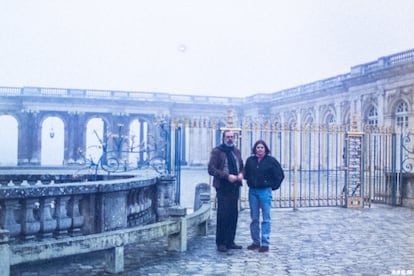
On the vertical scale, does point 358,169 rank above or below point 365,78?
below

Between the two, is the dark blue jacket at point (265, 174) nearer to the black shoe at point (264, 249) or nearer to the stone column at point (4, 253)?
the black shoe at point (264, 249)

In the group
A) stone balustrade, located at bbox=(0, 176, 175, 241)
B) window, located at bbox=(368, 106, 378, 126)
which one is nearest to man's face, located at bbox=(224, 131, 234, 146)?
stone balustrade, located at bbox=(0, 176, 175, 241)

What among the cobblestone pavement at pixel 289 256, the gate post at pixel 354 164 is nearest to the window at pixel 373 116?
the gate post at pixel 354 164

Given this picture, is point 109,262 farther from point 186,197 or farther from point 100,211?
point 186,197

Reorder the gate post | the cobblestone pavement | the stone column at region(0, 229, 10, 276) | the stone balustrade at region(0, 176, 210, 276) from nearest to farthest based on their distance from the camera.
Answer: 1. the stone column at region(0, 229, 10, 276)
2. the stone balustrade at region(0, 176, 210, 276)
3. the cobblestone pavement
4. the gate post

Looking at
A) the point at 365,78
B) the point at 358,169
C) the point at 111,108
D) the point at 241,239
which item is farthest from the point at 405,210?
the point at 111,108

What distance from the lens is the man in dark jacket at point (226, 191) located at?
663 centimetres

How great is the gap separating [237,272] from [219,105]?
39219 millimetres

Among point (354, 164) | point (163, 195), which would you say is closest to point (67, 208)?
point (163, 195)

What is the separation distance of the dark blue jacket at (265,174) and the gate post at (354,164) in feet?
20.1

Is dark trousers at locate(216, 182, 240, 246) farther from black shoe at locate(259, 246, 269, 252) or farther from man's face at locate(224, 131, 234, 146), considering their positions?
man's face at locate(224, 131, 234, 146)

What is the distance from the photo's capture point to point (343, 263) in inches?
230

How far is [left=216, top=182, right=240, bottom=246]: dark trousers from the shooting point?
6.64 metres

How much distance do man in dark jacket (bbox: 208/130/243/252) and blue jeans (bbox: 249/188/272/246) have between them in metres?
0.27
